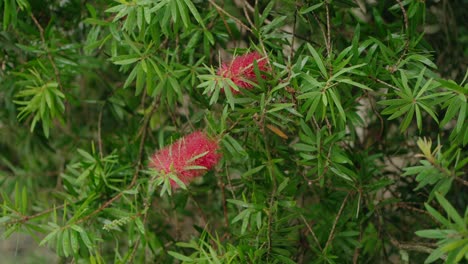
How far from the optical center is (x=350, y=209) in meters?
1.52

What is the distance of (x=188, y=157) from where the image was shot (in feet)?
3.96

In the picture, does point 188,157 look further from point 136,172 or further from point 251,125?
point 136,172

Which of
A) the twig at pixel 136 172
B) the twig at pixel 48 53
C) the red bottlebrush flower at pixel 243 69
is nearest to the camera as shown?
the red bottlebrush flower at pixel 243 69

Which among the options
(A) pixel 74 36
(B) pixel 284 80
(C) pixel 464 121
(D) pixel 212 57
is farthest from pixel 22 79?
(C) pixel 464 121

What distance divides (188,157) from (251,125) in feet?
0.63

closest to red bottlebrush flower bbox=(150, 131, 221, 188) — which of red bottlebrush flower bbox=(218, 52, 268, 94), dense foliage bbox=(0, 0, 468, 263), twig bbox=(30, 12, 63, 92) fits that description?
dense foliage bbox=(0, 0, 468, 263)

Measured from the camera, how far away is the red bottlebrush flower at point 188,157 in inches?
47.2

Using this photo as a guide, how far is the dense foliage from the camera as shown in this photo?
120 centimetres

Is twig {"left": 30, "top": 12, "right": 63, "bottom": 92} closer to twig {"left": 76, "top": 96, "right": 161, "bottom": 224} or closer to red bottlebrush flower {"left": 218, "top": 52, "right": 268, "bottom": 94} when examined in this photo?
twig {"left": 76, "top": 96, "right": 161, "bottom": 224}

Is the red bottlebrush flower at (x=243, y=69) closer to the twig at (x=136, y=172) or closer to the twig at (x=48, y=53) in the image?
the twig at (x=136, y=172)

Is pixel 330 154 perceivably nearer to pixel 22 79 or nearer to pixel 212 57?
pixel 212 57

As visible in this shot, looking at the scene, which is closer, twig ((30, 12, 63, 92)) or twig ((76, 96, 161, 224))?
twig ((76, 96, 161, 224))

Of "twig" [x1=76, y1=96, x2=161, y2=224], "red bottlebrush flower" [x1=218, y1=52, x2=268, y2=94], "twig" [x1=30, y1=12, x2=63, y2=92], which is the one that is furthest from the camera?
"twig" [x1=30, y1=12, x2=63, y2=92]

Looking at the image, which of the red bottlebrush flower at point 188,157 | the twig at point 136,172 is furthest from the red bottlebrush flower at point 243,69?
the twig at point 136,172
